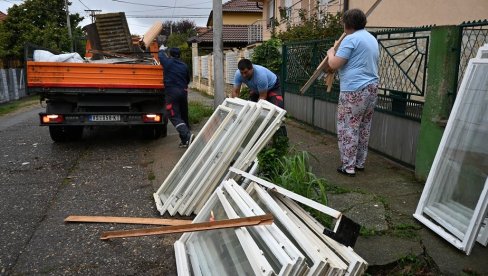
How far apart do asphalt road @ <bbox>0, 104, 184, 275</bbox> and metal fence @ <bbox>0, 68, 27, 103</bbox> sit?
36.8ft

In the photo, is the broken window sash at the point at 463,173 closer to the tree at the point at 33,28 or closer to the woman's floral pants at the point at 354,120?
the woman's floral pants at the point at 354,120

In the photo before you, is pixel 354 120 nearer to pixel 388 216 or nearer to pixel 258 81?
pixel 388 216

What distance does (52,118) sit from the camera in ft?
22.0

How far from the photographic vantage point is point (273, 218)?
2602mm

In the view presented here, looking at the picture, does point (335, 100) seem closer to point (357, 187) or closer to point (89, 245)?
point (357, 187)

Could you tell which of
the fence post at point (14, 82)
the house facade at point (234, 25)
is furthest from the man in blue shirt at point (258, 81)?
the house facade at point (234, 25)

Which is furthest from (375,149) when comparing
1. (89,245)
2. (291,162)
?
(89,245)

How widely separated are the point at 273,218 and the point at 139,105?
4983 mm

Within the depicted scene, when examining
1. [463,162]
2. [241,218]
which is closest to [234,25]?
[463,162]

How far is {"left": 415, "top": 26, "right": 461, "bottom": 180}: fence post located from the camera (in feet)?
12.5

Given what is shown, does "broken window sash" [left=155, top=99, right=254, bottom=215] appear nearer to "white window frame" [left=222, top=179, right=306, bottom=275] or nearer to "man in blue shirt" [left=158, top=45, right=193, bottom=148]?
"white window frame" [left=222, top=179, right=306, bottom=275]

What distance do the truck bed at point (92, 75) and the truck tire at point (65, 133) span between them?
119 centimetres

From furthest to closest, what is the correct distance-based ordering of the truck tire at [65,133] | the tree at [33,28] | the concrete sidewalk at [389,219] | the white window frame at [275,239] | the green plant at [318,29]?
1. the tree at [33,28]
2. the green plant at [318,29]
3. the truck tire at [65,133]
4. the concrete sidewalk at [389,219]
5. the white window frame at [275,239]

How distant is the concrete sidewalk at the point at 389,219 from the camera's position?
2.71 metres
